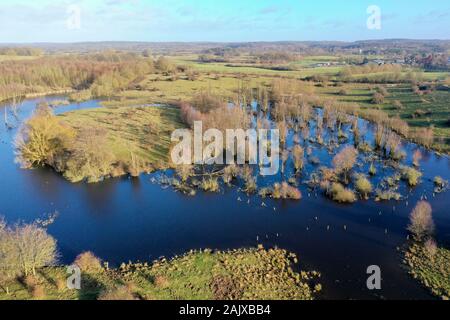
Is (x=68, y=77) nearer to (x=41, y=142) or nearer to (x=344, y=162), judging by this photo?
(x=41, y=142)

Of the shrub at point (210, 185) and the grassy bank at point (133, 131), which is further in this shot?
the grassy bank at point (133, 131)

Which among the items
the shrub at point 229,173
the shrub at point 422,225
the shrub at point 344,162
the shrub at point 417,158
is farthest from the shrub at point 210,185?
the shrub at point 417,158

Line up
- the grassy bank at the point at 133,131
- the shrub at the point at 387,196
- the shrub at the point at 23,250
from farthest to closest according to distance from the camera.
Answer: the grassy bank at the point at 133,131
the shrub at the point at 387,196
the shrub at the point at 23,250

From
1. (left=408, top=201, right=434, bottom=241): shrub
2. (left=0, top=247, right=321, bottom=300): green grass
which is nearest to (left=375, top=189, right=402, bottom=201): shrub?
(left=408, top=201, right=434, bottom=241): shrub

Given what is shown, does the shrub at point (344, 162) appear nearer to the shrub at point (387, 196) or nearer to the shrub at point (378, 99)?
the shrub at point (387, 196)

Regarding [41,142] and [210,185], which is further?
[41,142]

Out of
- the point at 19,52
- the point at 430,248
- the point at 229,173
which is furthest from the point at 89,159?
the point at 19,52
